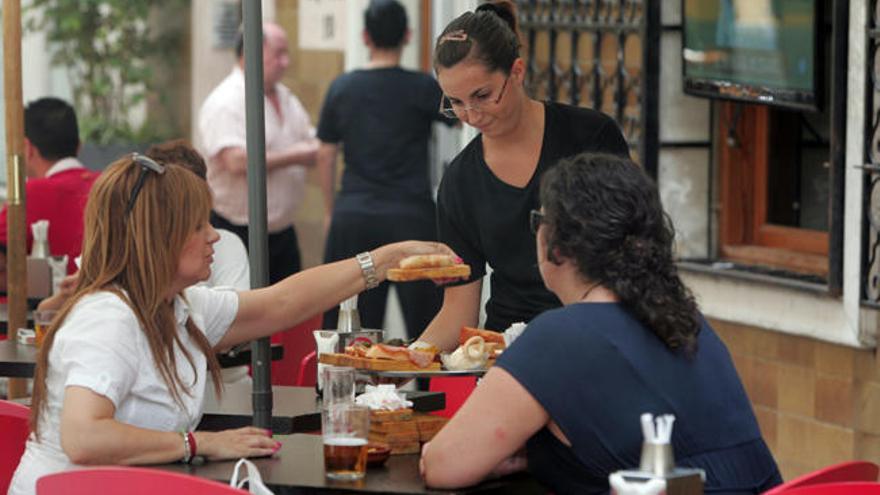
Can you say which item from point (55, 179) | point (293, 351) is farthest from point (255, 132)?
point (55, 179)

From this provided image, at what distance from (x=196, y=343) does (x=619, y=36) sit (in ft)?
12.5

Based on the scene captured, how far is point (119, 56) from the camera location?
44.4 feet

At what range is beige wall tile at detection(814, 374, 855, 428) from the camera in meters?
6.59

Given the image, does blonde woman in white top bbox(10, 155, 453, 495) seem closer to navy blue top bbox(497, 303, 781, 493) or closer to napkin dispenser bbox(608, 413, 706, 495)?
navy blue top bbox(497, 303, 781, 493)

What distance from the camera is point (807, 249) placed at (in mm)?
7164

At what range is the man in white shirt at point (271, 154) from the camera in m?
→ 8.61

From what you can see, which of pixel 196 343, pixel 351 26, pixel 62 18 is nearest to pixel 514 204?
pixel 196 343

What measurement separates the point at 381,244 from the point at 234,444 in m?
4.72

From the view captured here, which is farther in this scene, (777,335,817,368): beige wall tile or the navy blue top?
(777,335,817,368): beige wall tile

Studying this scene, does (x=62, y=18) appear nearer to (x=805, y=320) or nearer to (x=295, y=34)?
(x=295, y=34)

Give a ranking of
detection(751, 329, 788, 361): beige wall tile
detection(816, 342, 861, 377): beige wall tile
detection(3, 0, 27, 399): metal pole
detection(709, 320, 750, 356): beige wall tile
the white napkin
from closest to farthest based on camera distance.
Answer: detection(3, 0, 27, 399): metal pole < detection(816, 342, 861, 377): beige wall tile < the white napkin < detection(751, 329, 788, 361): beige wall tile < detection(709, 320, 750, 356): beige wall tile

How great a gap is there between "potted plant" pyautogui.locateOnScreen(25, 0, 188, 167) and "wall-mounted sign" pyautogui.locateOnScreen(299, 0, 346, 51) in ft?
8.41

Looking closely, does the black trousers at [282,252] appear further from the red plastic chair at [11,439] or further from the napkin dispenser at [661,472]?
the napkin dispenser at [661,472]

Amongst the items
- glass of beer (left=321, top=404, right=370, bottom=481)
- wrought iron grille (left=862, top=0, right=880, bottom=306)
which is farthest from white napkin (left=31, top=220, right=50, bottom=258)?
glass of beer (left=321, top=404, right=370, bottom=481)
